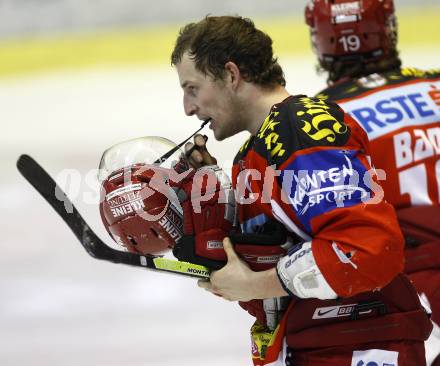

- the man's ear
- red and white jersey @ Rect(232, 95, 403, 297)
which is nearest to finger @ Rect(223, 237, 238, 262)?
red and white jersey @ Rect(232, 95, 403, 297)

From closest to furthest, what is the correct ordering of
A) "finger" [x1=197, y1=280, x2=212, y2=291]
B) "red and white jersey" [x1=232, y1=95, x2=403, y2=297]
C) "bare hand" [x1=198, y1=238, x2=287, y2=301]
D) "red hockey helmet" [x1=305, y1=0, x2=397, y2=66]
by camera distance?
"red and white jersey" [x1=232, y1=95, x2=403, y2=297], "bare hand" [x1=198, y1=238, x2=287, y2=301], "finger" [x1=197, y1=280, x2=212, y2=291], "red hockey helmet" [x1=305, y1=0, x2=397, y2=66]

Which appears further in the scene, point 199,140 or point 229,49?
point 199,140

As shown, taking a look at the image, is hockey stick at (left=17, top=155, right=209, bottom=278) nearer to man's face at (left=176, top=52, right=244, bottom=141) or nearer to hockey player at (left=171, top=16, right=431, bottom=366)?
hockey player at (left=171, top=16, right=431, bottom=366)

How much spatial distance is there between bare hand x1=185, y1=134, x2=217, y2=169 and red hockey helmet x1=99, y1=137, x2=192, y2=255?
0.08ft

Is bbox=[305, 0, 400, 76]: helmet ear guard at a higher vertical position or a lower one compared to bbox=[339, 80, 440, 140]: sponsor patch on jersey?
higher

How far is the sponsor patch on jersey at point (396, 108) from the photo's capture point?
2557 millimetres

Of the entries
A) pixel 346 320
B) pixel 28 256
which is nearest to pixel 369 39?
pixel 346 320

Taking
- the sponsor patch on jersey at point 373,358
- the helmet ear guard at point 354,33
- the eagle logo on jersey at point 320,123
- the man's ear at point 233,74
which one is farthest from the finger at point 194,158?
the helmet ear guard at point 354,33

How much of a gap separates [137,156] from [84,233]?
295 millimetres

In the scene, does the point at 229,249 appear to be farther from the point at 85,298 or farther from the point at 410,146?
the point at 85,298

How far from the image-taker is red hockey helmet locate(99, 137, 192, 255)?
1.90 m

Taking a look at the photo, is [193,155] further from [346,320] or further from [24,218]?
[24,218]

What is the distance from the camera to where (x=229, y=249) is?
1.83m

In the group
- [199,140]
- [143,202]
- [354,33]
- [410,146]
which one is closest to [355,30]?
[354,33]
